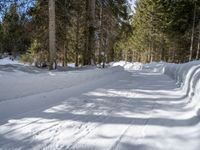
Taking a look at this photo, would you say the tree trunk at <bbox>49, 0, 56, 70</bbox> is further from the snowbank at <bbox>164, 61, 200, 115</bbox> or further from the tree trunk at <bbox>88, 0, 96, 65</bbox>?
the tree trunk at <bbox>88, 0, 96, 65</bbox>

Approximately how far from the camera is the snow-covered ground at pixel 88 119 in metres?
4.73

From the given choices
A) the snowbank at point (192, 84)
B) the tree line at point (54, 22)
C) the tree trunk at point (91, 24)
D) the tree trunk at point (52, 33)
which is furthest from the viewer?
the tree trunk at point (91, 24)

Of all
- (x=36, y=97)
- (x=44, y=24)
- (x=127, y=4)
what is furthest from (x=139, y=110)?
(x=127, y=4)

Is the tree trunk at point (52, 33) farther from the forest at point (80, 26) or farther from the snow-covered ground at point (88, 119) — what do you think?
the snow-covered ground at point (88, 119)

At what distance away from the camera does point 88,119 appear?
6.20 meters

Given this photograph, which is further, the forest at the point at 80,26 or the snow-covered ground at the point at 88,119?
the forest at the point at 80,26

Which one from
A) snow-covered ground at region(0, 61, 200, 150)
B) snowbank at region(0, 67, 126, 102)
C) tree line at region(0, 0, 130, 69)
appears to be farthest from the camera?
tree line at region(0, 0, 130, 69)

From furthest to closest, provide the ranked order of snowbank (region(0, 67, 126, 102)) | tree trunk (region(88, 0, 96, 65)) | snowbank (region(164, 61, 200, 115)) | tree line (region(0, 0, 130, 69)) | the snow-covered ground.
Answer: tree trunk (region(88, 0, 96, 65)), tree line (region(0, 0, 130, 69)), snowbank (region(164, 61, 200, 115)), snowbank (region(0, 67, 126, 102)), the snow-covered ground

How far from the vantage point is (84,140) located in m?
4.82

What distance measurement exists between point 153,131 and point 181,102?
3436mm

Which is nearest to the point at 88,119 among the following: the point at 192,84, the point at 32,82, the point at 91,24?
the point at 32,82

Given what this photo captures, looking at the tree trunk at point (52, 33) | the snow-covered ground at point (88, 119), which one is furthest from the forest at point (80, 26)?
the snow-covered ground at point (88, 119)

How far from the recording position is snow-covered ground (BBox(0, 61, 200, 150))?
473cm

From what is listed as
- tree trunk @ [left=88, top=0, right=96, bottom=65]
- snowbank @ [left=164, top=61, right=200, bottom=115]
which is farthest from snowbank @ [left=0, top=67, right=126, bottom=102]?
tree trunk @ [left=88, top=0, right=96, bottom=65]
